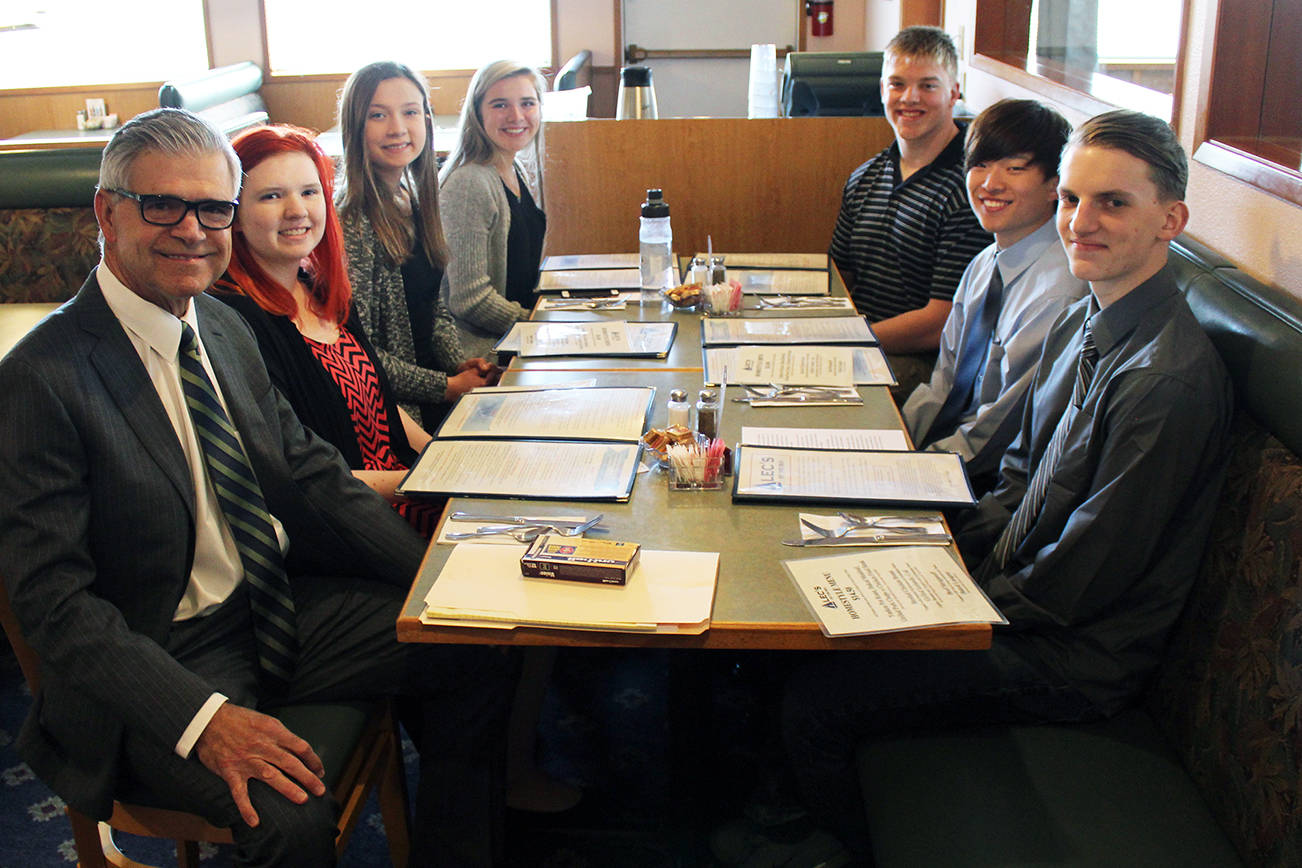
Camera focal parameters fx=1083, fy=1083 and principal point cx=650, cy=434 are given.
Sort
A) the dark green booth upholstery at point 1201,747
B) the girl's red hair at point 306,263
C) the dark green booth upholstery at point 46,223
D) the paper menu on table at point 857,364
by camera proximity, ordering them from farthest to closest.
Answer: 1. the dark green booth upholstery at point 46,223
2. the paper menu on table at point 857,364
3. the girl's red hair at point 306,263
4. the dark green booth upholstery at point 1201,747

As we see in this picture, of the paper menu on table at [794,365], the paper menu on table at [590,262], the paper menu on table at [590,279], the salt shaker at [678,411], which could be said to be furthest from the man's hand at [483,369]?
the salt shaker at [678,411]

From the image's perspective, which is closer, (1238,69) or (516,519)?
(516,519)

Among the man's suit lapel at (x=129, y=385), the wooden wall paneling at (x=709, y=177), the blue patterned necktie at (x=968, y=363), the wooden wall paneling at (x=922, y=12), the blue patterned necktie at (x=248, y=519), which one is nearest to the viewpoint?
the man's suit lapel at (x=129, y=385)

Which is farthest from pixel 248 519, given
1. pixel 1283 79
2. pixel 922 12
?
pixel 922 12

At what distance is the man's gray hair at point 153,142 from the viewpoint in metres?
1.40

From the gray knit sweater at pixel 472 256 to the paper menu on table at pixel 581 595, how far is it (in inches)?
61.2

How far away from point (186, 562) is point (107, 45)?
6540 millimetres

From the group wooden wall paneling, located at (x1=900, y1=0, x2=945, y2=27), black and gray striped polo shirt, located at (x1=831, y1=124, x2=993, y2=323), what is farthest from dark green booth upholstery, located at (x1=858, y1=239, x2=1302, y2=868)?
wooden wall paneling, located at (x1=900, y1=0, x2=945, y2=27)

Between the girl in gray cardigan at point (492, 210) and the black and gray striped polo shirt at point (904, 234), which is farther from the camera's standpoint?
the girl in gray cardigan at point (492, 210)

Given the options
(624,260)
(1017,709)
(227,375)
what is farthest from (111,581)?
(624,260)

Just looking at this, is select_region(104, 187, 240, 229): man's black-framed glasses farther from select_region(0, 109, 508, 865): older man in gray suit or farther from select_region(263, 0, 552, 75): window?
select_region(263, 0, 552, 75): window

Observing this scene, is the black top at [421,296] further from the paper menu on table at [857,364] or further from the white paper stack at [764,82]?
the white paper stack at [764,82]

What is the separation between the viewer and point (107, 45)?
265 inches

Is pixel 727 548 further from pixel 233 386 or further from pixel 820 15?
pixel 820 15
